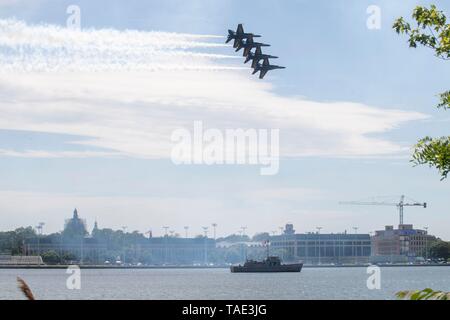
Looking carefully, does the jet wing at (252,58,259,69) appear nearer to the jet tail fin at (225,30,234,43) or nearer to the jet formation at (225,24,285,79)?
the jet formation at (225,24,285,79)

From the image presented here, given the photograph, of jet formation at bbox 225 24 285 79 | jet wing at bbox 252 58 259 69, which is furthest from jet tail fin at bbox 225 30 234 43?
jet wing at bbox 252 58 259 69

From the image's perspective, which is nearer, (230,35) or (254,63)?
(254,63)

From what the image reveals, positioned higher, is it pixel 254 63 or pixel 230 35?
pixel 230 35

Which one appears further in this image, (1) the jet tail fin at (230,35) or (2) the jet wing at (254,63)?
(1) the jet tail fin at (230,35)

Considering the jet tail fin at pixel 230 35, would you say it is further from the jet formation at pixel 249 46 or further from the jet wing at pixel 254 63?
the jet wing at pixel 254 63

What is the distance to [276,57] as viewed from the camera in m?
51.5

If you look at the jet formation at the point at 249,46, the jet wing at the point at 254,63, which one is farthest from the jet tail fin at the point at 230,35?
the jet wing at the point at 254,63

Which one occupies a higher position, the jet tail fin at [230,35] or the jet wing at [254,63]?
the jet tail fin at [230,35]

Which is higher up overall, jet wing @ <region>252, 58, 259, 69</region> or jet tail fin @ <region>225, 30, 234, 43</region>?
jet tail fin @ <region>225, 30, 234, 43</region>
